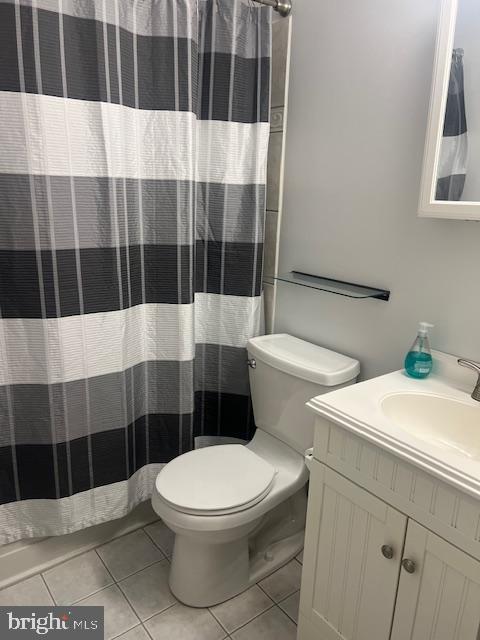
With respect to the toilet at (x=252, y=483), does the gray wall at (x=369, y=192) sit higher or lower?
higher

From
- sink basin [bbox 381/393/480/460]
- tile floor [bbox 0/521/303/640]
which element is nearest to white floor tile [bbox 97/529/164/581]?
tile floor [bbox 0/521/303/640]

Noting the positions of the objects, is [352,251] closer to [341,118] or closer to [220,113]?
[341,118]

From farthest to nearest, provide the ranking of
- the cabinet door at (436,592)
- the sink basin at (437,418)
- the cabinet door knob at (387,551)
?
the sink basin at (437,418), the cabinet door knob at (387,551), the cabinet door at (436,592)

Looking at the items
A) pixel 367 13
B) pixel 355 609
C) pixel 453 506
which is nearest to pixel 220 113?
pixel 367 13

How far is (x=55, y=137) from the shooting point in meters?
1.37

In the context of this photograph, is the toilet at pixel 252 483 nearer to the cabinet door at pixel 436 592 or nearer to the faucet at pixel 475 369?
the faucet at pixel 475 369

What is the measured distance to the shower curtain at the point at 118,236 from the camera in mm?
1369

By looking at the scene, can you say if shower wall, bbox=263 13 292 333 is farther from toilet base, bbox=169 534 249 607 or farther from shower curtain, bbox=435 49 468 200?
toilet base, bbox=169 534 249 607

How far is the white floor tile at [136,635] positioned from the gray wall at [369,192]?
3.58ft

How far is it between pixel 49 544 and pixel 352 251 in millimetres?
1492

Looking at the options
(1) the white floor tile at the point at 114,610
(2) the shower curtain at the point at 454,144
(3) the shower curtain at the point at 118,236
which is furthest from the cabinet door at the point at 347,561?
(2) the shower curtain at the point at 454,144

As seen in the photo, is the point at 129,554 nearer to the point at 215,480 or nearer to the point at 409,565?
the point at 215,480

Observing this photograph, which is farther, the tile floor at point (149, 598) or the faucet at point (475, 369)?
the tile floor at point (149, 598)

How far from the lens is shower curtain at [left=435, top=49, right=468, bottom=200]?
1.25 m
